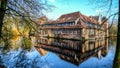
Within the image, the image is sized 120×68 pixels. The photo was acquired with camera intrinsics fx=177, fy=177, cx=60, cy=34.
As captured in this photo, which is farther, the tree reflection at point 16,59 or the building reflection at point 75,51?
the building reflection at point 75,51

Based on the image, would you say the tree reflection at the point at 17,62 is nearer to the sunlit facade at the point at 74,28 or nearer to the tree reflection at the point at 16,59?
the tree reflection at the point at 16,59

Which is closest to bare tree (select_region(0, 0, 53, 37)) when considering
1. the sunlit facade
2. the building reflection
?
the building reflection

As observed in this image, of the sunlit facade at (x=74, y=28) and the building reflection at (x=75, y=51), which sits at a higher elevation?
the sunlit facade at (x=74, y=28)

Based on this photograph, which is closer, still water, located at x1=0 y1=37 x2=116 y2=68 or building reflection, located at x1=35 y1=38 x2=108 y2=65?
still water, located at x1=0 y1=37 x2=116 y2=68

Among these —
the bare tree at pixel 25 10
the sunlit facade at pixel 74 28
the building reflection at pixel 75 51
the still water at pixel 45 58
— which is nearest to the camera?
the bare tree at pixel 25 10

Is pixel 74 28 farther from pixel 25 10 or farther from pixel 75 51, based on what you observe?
pixel 25 10

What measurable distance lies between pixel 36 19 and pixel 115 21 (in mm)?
3488

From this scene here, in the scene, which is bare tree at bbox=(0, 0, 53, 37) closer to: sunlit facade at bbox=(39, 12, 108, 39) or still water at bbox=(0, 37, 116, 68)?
still water at bbox=(0, 37, 116, 68)

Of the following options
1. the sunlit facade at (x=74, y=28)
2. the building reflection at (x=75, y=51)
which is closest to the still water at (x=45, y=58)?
the building reflection at (x=75, y=51)

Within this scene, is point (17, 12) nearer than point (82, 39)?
Yes

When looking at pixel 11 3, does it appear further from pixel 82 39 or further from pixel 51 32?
pixel 51 32

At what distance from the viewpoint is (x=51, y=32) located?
4934 centimetres

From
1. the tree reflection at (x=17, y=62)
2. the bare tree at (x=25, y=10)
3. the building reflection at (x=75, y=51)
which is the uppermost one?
the bare tree at (x=25, y=10)

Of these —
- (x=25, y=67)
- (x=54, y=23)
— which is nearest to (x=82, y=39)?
(x=54, y=23)
